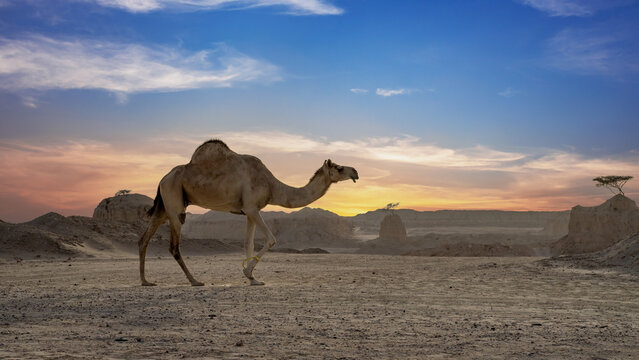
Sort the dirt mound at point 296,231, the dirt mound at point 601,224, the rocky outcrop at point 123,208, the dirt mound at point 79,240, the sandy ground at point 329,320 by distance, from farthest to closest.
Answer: the dirt mound at point 296,231
the rocky outcrop at point 123,208
the dirt mound at point 601,224
the dirt mound at point 79,240
the sandy ground at point 329,320

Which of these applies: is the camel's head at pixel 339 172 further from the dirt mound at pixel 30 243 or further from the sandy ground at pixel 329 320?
the dirt mound at pixel 30 243

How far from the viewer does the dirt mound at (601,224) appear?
3903 cm

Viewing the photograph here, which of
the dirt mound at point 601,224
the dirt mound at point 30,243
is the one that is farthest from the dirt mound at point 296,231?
the dirt mound at point 30,243

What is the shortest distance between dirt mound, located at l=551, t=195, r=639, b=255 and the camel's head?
32.8m

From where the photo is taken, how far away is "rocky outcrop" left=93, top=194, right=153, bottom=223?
41.2 meters

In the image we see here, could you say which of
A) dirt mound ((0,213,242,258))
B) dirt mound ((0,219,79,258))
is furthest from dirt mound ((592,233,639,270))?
dirt mound ((0,219,79,258))

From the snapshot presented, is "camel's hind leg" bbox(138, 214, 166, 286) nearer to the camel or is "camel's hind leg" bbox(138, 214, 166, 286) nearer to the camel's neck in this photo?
the camel

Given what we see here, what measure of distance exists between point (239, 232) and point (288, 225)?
24.0 meters

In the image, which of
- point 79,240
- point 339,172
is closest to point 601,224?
point 339,172

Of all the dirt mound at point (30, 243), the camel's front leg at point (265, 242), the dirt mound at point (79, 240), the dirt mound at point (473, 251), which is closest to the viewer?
the camel's front leg at point (265, 242)

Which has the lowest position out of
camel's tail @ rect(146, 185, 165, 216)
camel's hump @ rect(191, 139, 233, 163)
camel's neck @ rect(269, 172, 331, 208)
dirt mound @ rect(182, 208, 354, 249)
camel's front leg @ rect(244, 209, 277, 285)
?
dirt mound @ rect(182, 208, 354, 249)

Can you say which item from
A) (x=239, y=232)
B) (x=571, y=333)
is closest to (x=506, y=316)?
(x=571, y=333)

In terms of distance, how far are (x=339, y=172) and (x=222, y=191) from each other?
8.95 feet

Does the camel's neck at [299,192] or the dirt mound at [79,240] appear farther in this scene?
the dirt mound at [79,240]
